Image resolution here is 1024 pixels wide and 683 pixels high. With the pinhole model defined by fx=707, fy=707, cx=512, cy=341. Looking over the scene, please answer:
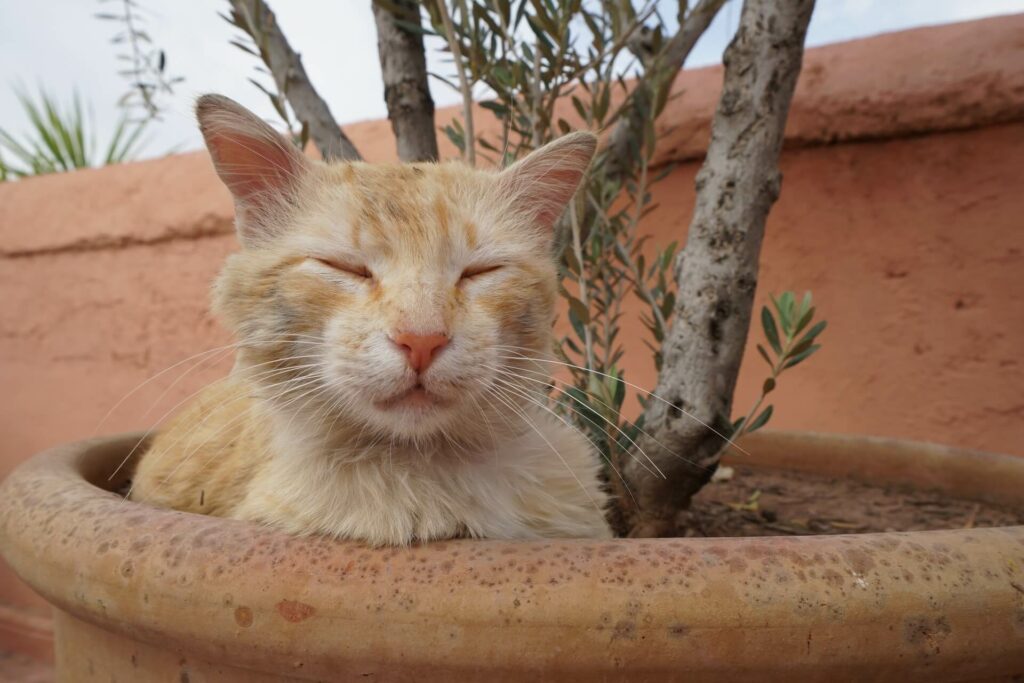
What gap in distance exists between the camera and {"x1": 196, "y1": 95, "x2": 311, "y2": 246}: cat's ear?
2.67 feet

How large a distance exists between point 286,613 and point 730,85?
3.25 feet

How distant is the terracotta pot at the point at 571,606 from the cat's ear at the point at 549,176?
0.50m

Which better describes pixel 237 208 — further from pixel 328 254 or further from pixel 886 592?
pixel 886 592

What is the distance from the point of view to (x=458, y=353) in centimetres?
72

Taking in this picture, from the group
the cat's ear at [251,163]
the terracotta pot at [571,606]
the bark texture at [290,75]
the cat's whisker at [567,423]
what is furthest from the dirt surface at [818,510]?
the bark texture at [290,75]

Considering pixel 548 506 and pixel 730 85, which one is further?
pixel 730 85

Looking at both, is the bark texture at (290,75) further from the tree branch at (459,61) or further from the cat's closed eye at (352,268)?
the cat's closed eye at (352,268)

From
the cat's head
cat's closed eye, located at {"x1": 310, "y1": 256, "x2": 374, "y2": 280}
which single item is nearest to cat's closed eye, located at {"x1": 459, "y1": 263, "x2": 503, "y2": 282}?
the cat's head

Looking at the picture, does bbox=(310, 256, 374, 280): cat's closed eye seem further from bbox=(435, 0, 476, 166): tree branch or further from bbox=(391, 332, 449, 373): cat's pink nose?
bbox=(435, 0, 476, 166): tree branch

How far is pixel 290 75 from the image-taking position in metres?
1.41

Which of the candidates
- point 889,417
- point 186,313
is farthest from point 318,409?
point 186,313

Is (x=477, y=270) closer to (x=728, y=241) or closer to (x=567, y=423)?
(x=567, y=423)

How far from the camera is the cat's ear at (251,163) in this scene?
815mm

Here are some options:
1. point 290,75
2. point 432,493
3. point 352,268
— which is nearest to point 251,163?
point 352,268
